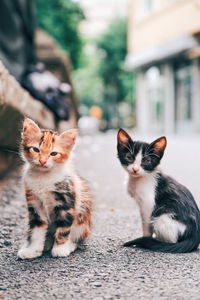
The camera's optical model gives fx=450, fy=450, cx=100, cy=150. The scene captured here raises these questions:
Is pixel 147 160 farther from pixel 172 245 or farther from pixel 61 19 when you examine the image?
pixel 61 19

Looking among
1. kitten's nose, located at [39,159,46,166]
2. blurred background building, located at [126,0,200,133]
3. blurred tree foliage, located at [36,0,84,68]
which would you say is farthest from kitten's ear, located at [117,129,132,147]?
blurred tree foliage, located at [36,0,84,68]

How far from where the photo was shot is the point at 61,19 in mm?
19953

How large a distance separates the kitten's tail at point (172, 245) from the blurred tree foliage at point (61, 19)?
1691cm

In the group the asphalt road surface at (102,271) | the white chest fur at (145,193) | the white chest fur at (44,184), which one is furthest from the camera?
the white chest fur at (145,193)

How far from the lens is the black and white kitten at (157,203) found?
107 inches

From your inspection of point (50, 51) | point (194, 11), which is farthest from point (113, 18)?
point (50, 51)

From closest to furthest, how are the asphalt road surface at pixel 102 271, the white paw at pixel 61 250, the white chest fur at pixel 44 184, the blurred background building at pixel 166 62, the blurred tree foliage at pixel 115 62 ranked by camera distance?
the asphalt road surface at pixel 102 271
the white chest fur at pixel 44 184
the white paw at pixel 61 250
the blurred background building at pixel 166 62
the blurred tree foliage at pixel 115 62

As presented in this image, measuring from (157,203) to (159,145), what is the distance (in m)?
0.40

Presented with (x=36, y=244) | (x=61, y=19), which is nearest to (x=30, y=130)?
(x=36, y=244)

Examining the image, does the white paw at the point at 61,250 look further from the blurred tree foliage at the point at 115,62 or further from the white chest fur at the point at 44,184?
the blurred tree foliage at the point at 115,62

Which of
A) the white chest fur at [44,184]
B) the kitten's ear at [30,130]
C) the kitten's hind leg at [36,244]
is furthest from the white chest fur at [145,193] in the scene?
the kitten's ear at [30,130]

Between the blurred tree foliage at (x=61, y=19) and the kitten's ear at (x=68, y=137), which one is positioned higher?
the blurred tree foliage at (x=61, y=19)

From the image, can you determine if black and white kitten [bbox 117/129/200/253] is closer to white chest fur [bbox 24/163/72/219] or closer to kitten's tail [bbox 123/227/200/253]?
kitten's tail [bbox 123/227/200/253]

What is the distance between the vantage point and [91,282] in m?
2.29
